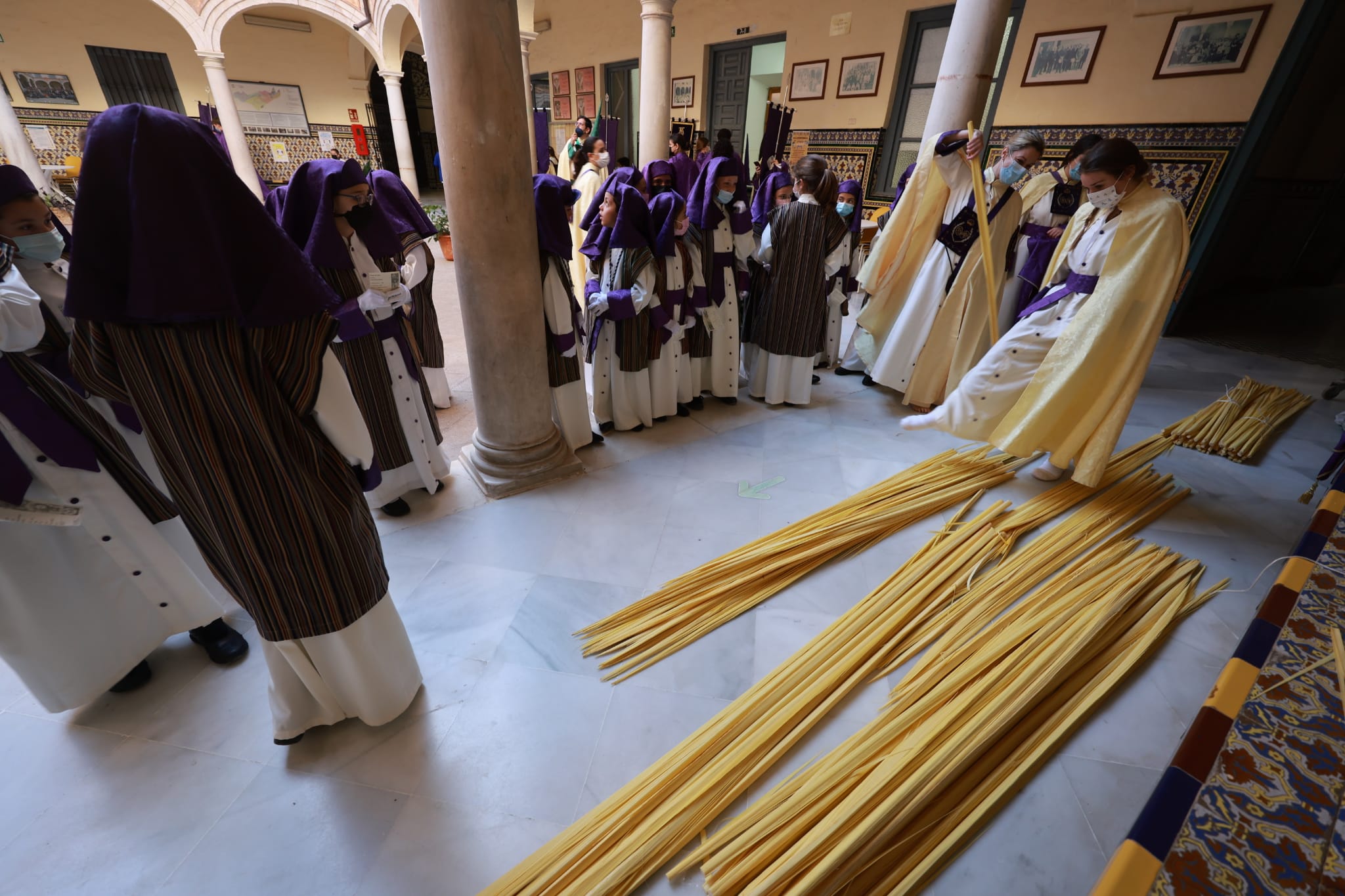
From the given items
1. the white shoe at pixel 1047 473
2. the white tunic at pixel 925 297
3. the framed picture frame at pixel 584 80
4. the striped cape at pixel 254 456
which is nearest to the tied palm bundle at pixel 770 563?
the white shoe at pixel 1047 473

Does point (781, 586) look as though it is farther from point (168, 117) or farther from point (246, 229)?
point (168, 117)

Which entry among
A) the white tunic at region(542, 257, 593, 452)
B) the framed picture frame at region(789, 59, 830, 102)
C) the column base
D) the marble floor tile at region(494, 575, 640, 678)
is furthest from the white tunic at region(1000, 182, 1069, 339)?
the framed picture frame at region(789, 59, 830, 102)

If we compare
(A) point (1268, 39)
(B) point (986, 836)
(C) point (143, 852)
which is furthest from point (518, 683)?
(A) point (1268, 39)

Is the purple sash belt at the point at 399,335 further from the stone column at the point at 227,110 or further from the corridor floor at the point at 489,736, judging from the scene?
the stone column at the point at 227,110

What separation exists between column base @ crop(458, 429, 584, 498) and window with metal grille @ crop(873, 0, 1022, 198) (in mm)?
Result: 6519

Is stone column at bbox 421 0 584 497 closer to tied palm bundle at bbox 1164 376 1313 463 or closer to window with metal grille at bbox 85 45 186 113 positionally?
tied palm bundle at bbox 1164 376 1313 463

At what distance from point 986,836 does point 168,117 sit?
251 centimetres

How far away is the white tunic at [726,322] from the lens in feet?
12.0

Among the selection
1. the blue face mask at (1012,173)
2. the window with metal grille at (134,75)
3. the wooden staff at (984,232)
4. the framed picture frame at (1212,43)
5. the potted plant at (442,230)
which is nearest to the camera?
the wooden staff at (984,232)

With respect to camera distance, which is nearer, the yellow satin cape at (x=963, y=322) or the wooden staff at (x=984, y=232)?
the wooden staff at (x=984, y=232)

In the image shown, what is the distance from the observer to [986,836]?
1.52 meters

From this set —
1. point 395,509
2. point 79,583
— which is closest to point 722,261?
point 395,509

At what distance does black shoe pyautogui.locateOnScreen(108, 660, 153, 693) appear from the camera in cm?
189

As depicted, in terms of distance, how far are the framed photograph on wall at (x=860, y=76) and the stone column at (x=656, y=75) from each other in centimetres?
298
